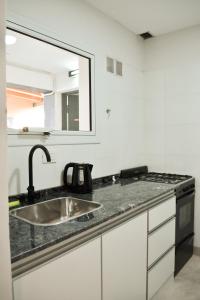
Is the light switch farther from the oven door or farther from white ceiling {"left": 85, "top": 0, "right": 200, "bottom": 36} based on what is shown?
the oven door

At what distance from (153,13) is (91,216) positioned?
2065 millimetres

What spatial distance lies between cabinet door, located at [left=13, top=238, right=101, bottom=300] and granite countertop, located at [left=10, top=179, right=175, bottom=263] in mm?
100

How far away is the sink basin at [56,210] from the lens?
1.61 meters

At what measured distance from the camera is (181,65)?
2.71 m

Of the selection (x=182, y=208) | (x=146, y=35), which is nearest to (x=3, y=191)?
(x=182, y=208)

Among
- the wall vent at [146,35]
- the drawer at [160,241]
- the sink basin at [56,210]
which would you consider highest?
the wall vent at [146,35]

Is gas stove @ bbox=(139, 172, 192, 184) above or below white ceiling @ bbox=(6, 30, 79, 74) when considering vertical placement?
below

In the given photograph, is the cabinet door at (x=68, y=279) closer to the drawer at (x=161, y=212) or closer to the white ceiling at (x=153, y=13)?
the drawer at (x=161, y=212)

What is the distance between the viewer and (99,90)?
7.66 ft

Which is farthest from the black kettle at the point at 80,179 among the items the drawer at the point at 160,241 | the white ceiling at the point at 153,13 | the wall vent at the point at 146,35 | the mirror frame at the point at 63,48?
the wall vent at the point at 146,35

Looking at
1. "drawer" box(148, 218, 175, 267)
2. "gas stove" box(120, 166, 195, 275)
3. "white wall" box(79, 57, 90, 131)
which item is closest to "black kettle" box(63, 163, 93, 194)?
"white wall" box(79, 57, 90, 131)

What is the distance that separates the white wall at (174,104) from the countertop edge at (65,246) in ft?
4.19

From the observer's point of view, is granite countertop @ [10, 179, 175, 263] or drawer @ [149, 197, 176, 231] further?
drawer @ [149, 197, 176, 231]

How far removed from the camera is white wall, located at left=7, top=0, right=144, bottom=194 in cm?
170
